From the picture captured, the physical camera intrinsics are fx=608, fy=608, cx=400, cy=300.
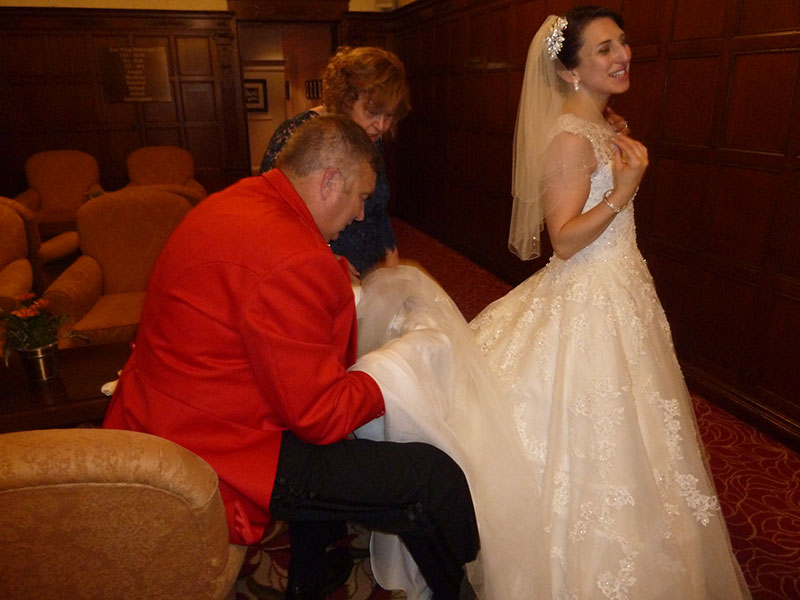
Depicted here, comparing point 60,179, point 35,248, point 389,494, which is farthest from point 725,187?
point 60,179

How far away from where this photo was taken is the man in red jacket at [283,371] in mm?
1273

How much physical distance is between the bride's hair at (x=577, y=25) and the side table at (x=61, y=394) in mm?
1983

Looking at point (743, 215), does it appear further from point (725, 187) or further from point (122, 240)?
point (122, 240)

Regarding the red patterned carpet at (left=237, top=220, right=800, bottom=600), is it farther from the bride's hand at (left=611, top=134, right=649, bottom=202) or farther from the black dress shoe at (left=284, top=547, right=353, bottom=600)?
the bride's hand at (left=611, top=134, right=649, bottom=202)

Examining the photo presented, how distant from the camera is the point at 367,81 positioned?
2.18 metres

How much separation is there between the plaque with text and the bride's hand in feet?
22.8

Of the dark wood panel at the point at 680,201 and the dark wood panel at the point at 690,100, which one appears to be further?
the dark wood panel at the point at 680,201

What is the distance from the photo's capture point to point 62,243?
456cm

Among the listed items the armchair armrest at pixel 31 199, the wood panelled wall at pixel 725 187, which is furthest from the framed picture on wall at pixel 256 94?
the wood panelled wall at pixel 725 187

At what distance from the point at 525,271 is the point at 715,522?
3.27 meters

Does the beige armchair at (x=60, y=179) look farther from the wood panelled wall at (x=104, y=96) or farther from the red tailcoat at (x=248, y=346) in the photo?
the red tailcoat at (x=248, y=346)

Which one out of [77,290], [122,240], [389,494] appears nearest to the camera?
[389,494]

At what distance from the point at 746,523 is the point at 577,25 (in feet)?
6.28

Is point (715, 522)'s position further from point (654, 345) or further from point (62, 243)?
point (62, 243)
